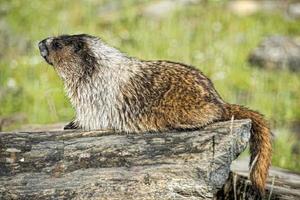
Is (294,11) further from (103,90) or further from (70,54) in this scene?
(103,90)

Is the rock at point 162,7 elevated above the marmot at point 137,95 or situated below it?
above

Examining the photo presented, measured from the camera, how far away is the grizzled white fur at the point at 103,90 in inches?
294

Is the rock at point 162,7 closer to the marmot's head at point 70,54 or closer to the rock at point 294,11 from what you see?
the rock at point 294,11

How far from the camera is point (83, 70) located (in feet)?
25.4

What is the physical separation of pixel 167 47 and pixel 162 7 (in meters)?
2.95

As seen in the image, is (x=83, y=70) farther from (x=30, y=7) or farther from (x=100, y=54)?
(x=30, y=7)

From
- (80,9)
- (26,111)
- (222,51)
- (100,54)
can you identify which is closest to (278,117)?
(222,51)

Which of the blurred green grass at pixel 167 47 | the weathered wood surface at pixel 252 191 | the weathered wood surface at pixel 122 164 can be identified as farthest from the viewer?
the blurred green grass at pixel 167 47

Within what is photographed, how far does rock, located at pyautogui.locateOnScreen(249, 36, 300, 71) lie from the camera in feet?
48.3

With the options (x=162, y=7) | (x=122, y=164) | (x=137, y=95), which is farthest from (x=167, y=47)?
(x=122, y=164)

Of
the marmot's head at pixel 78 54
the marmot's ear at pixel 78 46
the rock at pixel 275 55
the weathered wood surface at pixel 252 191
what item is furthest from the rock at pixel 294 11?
the marmot's ear at pixel 78 46

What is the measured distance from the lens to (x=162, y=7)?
17.9m

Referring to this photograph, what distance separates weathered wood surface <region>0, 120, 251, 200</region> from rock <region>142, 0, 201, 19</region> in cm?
1064

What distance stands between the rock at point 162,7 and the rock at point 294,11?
7.26ft
